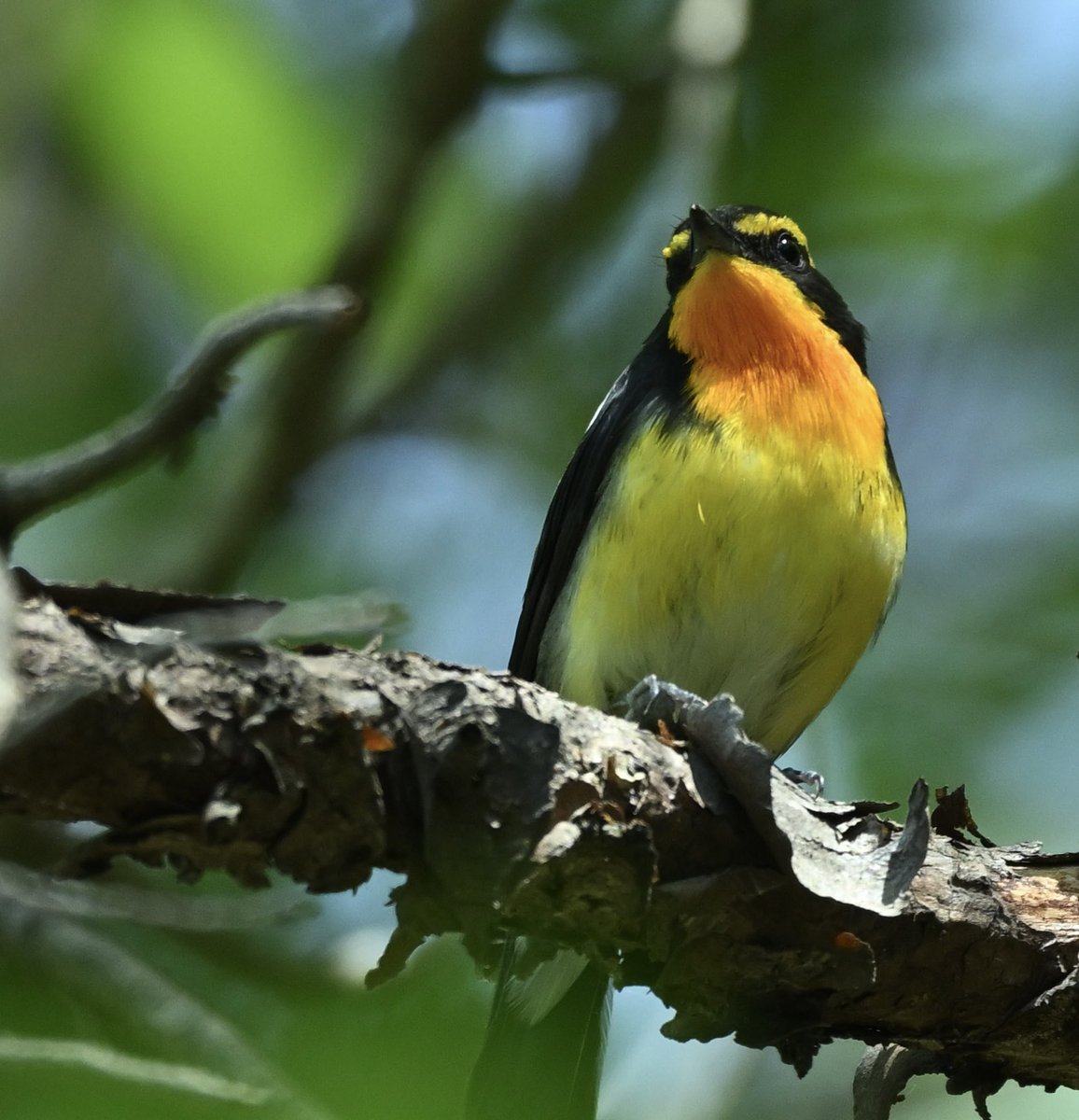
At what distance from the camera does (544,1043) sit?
4406 mm

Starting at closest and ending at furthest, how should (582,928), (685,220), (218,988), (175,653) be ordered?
(175,653)
(582,928)
(218,988)
(685,220)

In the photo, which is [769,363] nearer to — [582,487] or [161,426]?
[582,487]

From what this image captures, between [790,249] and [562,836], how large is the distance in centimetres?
348

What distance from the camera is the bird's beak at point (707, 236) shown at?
535 centimetres

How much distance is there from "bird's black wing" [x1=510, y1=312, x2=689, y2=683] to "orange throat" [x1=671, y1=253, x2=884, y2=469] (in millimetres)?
117

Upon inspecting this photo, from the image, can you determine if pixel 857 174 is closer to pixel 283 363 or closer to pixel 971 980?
pixel 283 363

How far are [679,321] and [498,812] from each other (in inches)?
122

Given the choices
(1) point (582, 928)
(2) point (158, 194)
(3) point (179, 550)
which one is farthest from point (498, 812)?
(2) point (158, 194)

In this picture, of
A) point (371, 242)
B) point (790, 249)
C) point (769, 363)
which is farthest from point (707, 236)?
point (371, 242)

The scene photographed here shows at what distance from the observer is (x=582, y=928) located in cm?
296

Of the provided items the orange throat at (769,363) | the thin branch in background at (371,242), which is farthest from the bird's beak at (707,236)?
the thin branch in background at (371,242)

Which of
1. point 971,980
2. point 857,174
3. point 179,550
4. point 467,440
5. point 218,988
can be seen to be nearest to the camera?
point 971,980

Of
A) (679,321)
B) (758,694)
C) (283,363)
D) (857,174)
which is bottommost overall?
(758,694)

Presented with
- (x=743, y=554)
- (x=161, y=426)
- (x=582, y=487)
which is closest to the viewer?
(x=161, y=426)
